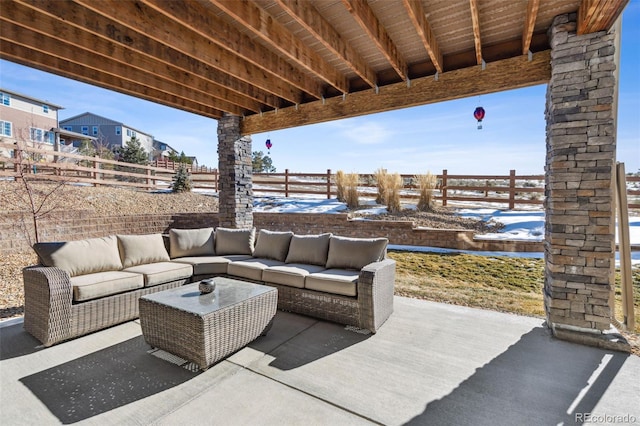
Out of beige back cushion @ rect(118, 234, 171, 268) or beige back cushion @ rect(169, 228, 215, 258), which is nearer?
beige back cushion @ rect(118, 234, 171, 268)

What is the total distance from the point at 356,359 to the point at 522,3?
3.44m

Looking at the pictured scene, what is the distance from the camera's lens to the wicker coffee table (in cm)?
221

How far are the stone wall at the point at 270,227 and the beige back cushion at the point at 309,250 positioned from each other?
298 cm

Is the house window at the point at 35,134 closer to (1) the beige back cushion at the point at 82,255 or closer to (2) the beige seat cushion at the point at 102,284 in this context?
(1) the beige back cushion at the point at 82,255

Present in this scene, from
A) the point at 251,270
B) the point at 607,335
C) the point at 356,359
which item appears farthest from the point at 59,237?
the point at 607,335

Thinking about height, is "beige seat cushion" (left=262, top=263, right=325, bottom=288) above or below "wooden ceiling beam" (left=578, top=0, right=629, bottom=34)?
below

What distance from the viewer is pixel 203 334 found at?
2.17 m

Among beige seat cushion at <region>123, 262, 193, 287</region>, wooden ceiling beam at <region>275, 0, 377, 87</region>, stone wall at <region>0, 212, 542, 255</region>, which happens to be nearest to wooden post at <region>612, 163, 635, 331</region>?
stone wall at <region>0, 212, 542, 255</region>

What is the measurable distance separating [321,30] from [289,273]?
2.55m

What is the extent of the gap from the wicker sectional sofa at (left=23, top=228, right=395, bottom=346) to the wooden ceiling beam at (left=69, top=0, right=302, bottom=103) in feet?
7.42

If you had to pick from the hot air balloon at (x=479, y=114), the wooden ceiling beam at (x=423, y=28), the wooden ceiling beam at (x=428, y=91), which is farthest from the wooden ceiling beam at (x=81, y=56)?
the hot air balloon at (x=479, y=114)

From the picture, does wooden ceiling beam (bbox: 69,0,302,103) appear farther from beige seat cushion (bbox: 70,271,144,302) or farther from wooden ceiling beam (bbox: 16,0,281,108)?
beige seat cushion (bbox: 70,271,144,302)

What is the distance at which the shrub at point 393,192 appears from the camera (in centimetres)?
773

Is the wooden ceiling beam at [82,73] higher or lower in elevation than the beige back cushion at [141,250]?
higher
